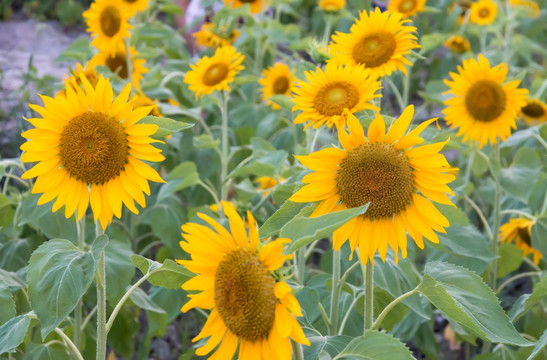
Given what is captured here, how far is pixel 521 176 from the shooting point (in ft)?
6.10

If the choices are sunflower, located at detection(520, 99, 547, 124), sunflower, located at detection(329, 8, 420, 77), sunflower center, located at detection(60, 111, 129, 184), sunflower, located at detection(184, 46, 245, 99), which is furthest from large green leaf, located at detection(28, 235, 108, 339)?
sunflower, located at detection(520, 99, 547, 124)

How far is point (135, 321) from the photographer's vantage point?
1.86 metres

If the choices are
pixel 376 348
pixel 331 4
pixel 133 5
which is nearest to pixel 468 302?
pixel 376 348

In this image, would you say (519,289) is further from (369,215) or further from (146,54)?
(369,215)

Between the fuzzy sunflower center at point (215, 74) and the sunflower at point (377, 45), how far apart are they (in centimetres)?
50

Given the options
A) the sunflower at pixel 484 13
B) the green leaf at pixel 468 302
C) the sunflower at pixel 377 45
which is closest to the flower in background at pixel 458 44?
the sunflower at pixel 484 13

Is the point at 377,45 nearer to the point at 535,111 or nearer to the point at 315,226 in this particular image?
the point at 315,226

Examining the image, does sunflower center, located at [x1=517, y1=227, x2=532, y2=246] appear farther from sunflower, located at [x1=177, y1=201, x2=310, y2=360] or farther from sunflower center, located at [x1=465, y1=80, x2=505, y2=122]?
sunflower, located at [x1=177, y1=201, x2=310, y2=360]

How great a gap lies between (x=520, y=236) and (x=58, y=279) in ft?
4.31

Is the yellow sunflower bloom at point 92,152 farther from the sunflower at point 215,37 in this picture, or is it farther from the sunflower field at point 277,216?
the sunflower at point 215,37

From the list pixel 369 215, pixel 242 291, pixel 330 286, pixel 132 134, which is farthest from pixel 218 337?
pixel 330 286

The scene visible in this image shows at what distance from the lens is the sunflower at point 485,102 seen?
6.07ft

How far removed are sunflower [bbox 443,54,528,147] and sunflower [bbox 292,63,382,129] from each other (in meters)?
0.60

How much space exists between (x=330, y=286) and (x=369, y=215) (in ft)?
1.67
